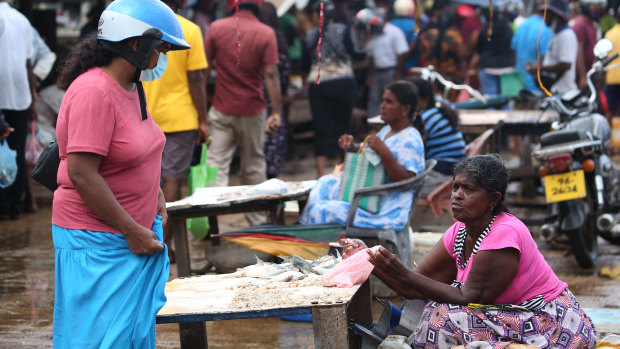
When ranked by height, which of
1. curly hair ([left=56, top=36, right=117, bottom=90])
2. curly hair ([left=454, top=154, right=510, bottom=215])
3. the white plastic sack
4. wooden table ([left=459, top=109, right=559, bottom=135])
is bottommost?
the white plastic sack

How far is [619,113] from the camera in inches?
451

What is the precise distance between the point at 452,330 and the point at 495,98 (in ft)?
19.5

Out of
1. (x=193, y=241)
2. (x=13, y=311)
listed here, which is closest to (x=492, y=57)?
(x=193, y=241)

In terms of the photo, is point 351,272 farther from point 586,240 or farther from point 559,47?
point 559,47

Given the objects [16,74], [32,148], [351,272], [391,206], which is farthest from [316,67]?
[351,272]

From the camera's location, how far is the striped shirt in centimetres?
613

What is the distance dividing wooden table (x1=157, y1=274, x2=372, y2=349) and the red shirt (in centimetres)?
350

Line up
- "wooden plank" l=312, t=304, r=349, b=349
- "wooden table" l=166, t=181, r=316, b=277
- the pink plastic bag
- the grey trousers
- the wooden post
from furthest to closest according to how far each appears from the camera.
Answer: the grey trousers < the wooden post < "wooden table" l=166, t=181, r=316, b=277 < the pink plastic bag < "wooden plank" l=312, t=304, r=349, b=349

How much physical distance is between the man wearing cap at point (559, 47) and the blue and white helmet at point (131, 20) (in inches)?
245

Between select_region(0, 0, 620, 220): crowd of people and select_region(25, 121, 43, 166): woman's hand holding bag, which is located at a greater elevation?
select_region(0, 0, 620, 220): crowd of people

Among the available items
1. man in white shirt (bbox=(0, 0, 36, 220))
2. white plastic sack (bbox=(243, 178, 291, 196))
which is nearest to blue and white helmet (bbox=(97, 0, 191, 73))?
white plastic sack (bbox=(243, 178, 291, 196))

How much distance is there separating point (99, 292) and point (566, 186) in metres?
3.91

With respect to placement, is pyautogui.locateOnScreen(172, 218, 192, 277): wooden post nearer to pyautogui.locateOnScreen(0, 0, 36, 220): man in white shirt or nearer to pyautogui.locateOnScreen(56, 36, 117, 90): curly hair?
pyautogui.locateOnScreen(56, 36, 117, 90): curly hair

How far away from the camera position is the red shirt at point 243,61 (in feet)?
23.0
